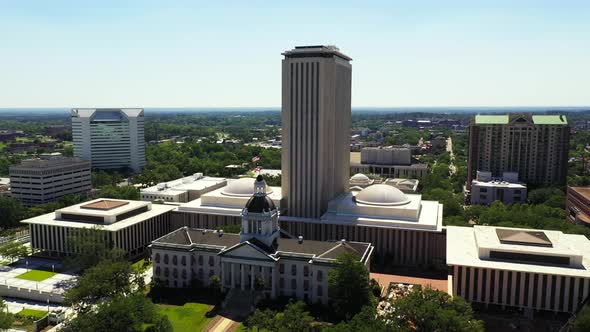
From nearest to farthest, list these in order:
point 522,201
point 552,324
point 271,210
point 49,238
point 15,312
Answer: point 552,324, point 15,312, point 271,210, point 49,238, point 522,201

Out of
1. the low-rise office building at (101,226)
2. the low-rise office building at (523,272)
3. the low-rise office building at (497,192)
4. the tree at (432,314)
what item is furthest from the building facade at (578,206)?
the low-rise office building at (101,226)

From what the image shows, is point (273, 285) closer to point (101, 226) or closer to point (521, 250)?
point (521, 250)

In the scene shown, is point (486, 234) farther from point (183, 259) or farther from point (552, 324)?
point (183, 259)

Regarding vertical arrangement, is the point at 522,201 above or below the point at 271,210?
below

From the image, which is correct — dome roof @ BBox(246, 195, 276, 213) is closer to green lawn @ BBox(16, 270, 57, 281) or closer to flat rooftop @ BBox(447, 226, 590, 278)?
flat rooftop @ BBox(447, 226, 590, 278)

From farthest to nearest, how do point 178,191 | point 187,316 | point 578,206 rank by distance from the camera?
point 178,191 < point 578,206 < point 187,316

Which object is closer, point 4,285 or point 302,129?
point 4,285

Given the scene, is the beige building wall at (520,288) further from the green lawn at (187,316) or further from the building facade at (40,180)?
the building facade at (40,180)

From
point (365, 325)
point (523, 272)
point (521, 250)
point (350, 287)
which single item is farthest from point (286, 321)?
point (521, 250)

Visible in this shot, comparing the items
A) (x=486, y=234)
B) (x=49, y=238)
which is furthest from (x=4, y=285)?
(x=486, y=234)
